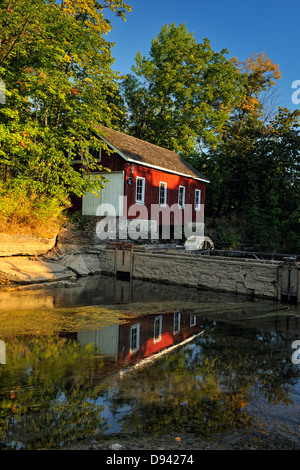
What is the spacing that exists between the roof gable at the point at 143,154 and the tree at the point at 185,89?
274 inches

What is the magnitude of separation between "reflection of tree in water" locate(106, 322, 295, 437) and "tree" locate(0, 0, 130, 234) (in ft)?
41.2

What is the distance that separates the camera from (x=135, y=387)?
5109mm

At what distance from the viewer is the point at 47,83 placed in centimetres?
1545

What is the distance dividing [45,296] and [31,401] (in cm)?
766

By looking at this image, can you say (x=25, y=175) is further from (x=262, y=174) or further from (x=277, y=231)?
(x=262, y=174)

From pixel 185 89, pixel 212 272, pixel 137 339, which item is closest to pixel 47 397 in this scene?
pixel 137 339

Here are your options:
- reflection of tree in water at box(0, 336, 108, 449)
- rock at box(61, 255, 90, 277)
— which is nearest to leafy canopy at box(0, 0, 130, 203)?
rock at box(61, 255, 90, 277)

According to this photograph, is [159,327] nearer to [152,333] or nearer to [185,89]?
[152,333]

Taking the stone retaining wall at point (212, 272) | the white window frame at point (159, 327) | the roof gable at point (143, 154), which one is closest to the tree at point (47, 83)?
the roof gable at point (143, 154)

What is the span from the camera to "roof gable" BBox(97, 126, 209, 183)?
20703 millimetres

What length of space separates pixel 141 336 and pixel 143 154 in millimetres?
16817

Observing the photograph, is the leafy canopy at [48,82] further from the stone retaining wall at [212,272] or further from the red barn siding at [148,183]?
the stone retaining wall at [212,272]

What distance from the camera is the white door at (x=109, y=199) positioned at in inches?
814
